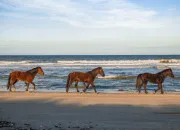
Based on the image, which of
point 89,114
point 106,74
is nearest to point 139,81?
point 89,114

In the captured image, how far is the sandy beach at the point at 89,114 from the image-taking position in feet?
23.8

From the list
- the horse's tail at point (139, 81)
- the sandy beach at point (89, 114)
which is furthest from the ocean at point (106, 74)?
the sandy beach at point (89, 114)

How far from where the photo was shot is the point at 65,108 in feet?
32.1

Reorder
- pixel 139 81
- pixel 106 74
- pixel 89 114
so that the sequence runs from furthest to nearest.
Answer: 1. pixel 106 74
2. pixel 139 81
3. pixel 89 114

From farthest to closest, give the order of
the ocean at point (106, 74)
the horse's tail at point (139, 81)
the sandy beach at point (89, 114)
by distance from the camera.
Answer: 1. the ocean at point (106, 74)
2. the horse's tail at point (139, 81)
3. the sandy beach at point (89, 114)

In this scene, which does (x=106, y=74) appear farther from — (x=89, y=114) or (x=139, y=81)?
(x=89, y=114)

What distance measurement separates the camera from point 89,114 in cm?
868

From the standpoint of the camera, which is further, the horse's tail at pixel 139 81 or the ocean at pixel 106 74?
the ocean at pixel 106 74

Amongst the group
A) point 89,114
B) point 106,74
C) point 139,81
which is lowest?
point 106,74

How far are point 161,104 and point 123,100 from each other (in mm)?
1430

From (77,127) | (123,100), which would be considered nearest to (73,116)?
(77,127)

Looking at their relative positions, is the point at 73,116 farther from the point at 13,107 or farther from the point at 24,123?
the point at 13,107

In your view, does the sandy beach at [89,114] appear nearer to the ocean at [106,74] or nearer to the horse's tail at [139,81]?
the horse's tail at [139,81]

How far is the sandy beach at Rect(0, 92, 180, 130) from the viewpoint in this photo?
7266mm
